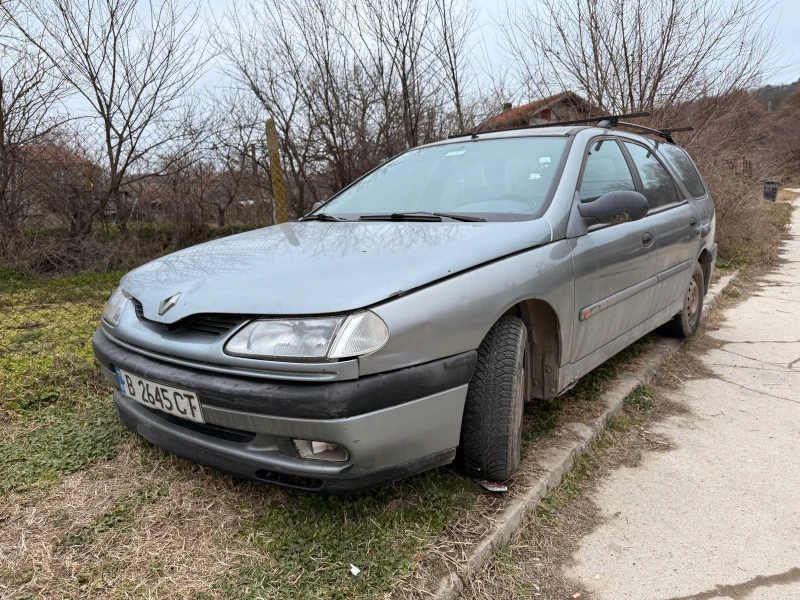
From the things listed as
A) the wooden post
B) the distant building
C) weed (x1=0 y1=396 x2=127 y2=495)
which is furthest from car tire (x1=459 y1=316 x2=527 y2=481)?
the distant building

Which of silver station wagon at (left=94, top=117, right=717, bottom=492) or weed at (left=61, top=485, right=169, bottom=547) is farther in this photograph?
weed at (left=61, top=485, right=169, bottom=547)

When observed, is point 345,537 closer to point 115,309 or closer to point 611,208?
point 115,309

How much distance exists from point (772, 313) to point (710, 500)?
394 cm

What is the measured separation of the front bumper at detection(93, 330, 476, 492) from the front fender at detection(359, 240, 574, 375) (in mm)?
51

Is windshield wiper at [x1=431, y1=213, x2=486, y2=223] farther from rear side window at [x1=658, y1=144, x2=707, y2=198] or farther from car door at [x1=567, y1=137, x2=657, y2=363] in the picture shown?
rear side window at [x1=658, y1=144, x2=707, y2=198]

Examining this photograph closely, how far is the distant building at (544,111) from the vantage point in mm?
9531

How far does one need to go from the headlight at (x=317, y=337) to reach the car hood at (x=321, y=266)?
37 millimetres

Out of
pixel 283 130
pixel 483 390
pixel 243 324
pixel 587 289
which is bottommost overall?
pixel 483 390

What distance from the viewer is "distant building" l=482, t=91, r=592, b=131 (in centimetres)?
953

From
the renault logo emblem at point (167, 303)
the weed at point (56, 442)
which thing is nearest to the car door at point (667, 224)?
the renault logo emblem at point (167, 303)

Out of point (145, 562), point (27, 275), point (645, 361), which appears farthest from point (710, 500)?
point (27, 275)

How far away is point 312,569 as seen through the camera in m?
1.79

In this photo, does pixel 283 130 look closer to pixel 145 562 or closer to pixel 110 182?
pixel 110 182

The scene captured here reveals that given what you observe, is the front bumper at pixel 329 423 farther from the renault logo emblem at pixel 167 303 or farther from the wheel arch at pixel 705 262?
→ the wheel arch at pixel 705 262
